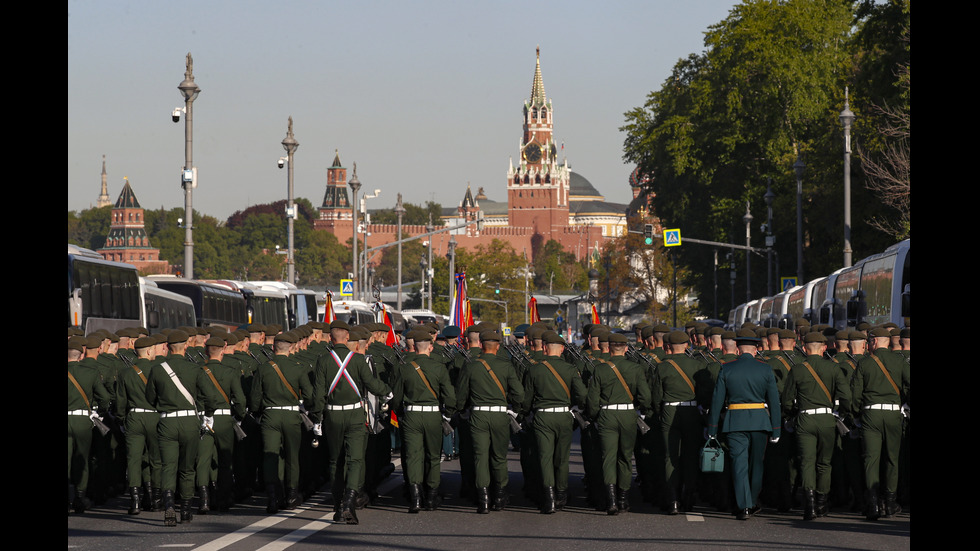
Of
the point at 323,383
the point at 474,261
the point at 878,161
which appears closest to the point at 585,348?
the point at 323,383

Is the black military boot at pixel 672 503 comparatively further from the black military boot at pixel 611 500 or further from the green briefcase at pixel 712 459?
the green briefcase at pixel 712 459

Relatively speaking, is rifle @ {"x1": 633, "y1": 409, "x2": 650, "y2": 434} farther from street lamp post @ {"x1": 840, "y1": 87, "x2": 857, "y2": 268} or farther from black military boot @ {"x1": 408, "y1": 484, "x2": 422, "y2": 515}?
street lamp post @ {"x1": 840, "y1": 87, "x2": 857, "y2": 268}

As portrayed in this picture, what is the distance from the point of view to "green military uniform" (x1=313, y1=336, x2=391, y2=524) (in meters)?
12.9

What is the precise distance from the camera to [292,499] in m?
14.0

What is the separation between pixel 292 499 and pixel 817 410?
511 cm

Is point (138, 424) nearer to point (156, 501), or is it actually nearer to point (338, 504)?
point (156, 501)

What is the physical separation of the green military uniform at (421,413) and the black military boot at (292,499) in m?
1.14

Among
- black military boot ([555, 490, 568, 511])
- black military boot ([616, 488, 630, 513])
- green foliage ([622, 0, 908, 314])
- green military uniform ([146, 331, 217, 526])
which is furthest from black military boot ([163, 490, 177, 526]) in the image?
green foliage ([622, 0, 908, 314])

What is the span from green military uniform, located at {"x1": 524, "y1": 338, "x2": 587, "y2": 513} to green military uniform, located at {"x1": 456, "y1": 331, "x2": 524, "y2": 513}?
0.16 meters

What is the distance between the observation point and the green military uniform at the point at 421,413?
13.6 metres

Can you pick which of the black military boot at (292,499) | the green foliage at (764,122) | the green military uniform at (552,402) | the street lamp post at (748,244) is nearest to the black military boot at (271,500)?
the black military boot at (292,499)

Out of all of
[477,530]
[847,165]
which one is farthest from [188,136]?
[477,530]

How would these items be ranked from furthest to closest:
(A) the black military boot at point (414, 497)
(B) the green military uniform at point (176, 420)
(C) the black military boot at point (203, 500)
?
(A) the black military boot at point (414, 497) → (C) the black military boot at point (203, 500) → (B) the green military uniform at point (176, 420)
